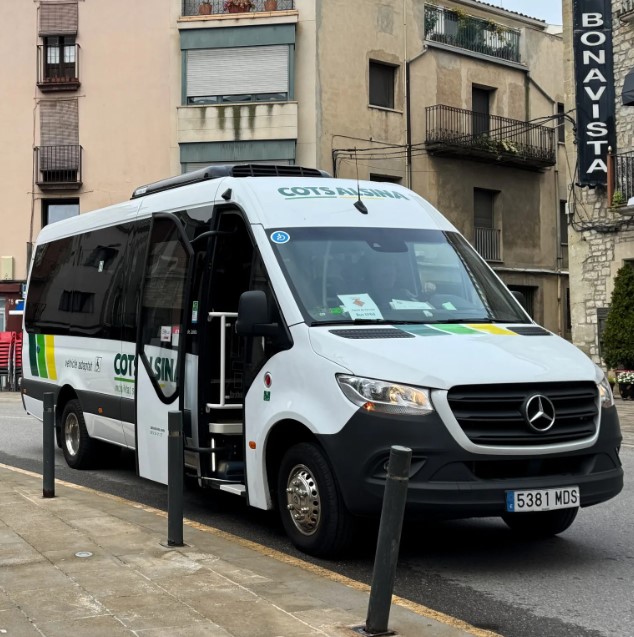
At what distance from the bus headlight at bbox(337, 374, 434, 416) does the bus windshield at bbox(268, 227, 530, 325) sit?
2.44ft

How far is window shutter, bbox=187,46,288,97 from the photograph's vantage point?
30797 millimetres

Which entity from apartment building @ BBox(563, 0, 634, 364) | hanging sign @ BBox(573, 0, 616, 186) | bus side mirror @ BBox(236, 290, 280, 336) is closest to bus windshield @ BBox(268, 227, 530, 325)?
bus side mirror @ BBox(236, 290, 280, 336)

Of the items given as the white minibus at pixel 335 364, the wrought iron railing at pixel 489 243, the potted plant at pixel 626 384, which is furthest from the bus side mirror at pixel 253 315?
the wrought iron railing at pixel 489 243

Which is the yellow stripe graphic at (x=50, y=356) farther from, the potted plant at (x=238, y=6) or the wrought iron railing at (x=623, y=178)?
the potted plant at (x=238, y=6)

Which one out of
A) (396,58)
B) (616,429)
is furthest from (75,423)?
(396,58)

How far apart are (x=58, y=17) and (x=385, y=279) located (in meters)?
28.1

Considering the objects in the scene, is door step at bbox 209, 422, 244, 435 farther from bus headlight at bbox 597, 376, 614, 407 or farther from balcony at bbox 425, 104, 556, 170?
balcony at bbox 425, 104, 556, 170

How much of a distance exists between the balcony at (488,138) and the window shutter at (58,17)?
1120 cm

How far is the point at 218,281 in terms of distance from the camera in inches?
309

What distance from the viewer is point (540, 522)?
24.5ft

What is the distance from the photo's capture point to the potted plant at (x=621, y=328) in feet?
70.3

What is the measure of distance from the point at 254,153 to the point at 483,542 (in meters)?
24.2

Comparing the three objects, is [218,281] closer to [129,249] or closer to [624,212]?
[129,249]

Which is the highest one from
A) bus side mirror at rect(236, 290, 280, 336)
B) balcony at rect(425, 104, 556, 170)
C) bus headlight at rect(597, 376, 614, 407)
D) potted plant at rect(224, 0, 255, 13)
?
potted plant at rect(224, 0, 255, 13)
